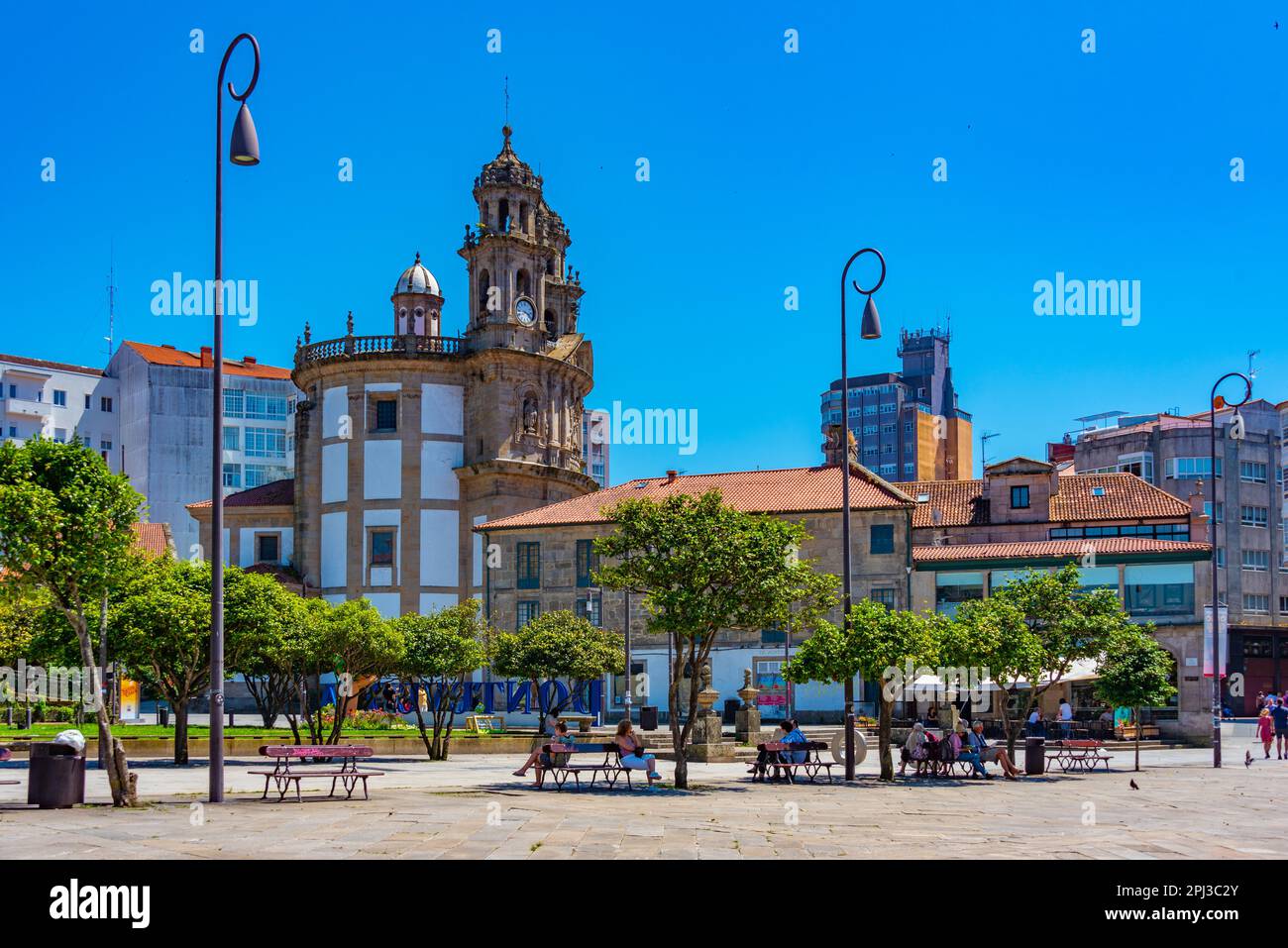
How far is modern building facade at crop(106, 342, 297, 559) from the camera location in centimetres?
9338

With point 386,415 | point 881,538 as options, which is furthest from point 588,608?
point 386,415

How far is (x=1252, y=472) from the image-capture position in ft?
278

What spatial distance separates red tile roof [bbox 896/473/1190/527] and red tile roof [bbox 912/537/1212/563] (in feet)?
8.08

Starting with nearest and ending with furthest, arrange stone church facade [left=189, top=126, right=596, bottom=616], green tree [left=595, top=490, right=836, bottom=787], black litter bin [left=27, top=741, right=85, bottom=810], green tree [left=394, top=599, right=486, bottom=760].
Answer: black litter bin [left=27, top=741, right=85, bottom=810], green tree [left=595, top=490, right=836, bottom=787], green tree [left=394, top=599, right=486, bottom=760], stone church facade [left=189, top=126, right=596, bottom=616]

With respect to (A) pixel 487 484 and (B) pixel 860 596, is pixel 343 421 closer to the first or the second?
(A) pixel 487 484

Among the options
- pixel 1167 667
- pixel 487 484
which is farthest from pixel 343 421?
pixel 1167 667

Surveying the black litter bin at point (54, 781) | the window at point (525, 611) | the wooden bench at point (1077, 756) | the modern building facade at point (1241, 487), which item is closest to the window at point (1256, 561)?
the modern building facade at point (1241, 487)

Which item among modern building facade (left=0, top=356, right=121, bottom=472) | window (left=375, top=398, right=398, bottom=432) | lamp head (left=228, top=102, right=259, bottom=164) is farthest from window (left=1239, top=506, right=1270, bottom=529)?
lamp head (left=228, top=102, right=259, bottom=164)

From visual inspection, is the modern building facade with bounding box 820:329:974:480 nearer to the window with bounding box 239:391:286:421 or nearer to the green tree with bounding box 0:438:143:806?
the window with bounding box 239:391:286:421

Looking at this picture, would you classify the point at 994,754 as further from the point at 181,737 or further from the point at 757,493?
the point at 757,493

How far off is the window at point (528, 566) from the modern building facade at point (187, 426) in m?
37.2

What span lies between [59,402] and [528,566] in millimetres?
53722

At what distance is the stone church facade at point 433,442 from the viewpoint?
214ft
